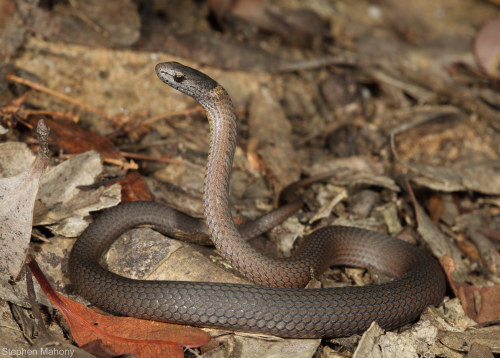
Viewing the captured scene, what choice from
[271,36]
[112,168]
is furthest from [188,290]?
[271,36]

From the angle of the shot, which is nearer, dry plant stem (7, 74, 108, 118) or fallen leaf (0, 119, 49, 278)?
fallen leaf (0, 119, 49, 278)

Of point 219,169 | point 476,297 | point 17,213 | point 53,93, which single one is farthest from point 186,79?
point 476,297

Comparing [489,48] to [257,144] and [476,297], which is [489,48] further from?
[476,297]

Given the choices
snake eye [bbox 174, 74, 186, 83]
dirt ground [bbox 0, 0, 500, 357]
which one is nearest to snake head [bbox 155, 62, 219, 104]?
snake eye [bbox 174, 74, 186, 83]

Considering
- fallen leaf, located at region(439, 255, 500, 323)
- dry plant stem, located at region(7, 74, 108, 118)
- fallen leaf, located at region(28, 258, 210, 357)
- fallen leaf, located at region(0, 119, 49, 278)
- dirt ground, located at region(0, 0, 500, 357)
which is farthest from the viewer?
dry plant stem, located at region(7, 74, 108, 118)

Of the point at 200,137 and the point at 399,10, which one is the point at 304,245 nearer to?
the point at 200,137

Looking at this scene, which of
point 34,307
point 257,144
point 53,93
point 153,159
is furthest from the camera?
point 257,144

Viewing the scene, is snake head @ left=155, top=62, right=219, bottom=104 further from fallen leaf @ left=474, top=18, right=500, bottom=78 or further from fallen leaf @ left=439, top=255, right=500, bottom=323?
fallen leaf @ left=474, top=18, right=500, bottom=78
